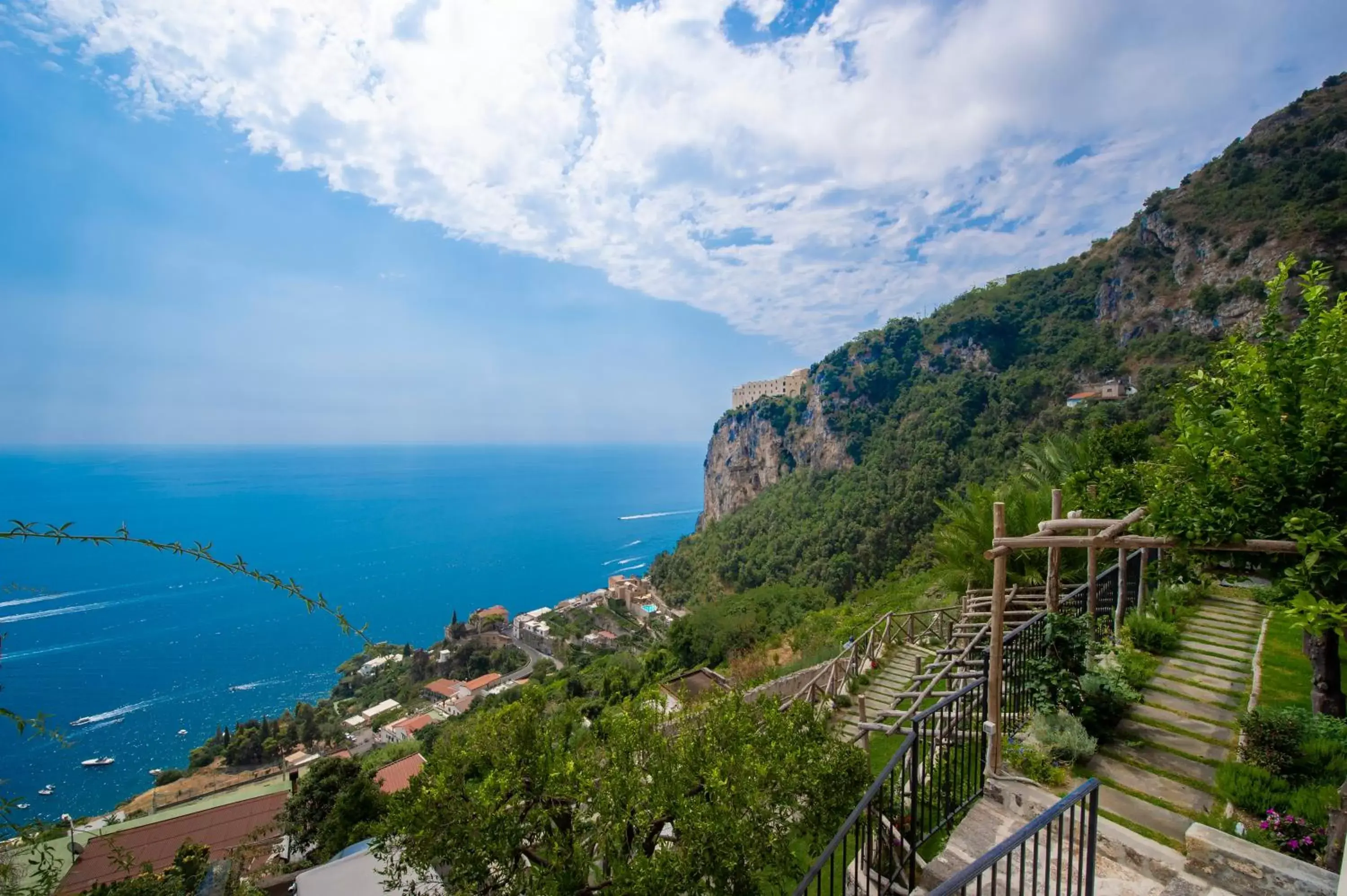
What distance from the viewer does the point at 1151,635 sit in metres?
6.35

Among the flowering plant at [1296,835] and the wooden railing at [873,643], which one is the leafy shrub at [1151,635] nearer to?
the flowering plant at [1296,835]

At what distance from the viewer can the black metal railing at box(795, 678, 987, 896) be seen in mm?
3359

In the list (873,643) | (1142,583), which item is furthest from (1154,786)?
(873,643)

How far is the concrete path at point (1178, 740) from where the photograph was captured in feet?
12.6

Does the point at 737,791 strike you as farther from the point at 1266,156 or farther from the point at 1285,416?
the point at 1266,156

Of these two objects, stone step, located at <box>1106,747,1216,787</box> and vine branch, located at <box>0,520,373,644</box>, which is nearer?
vine branch, located at <box>0,520,373,644</box>

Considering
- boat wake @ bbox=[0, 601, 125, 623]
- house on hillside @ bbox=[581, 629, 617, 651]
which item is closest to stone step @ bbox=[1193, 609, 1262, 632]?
house on hillside @ bbox=[581, 629, 617, 651]

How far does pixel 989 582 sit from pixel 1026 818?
7.98 meters

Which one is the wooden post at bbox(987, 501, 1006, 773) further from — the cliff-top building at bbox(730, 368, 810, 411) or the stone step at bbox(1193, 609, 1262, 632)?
the cliff-top building at bbox(730, 368, 810, 411)

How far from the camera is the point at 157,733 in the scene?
33.8 metres

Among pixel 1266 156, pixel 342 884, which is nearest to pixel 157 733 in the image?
pixel 342 884

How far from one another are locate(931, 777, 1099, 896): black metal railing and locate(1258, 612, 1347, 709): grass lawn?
277 centimetres

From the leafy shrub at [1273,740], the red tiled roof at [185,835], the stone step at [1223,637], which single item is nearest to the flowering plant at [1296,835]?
the leafy shrub at [1273,740]

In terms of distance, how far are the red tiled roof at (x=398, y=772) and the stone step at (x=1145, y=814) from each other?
16244 mm
